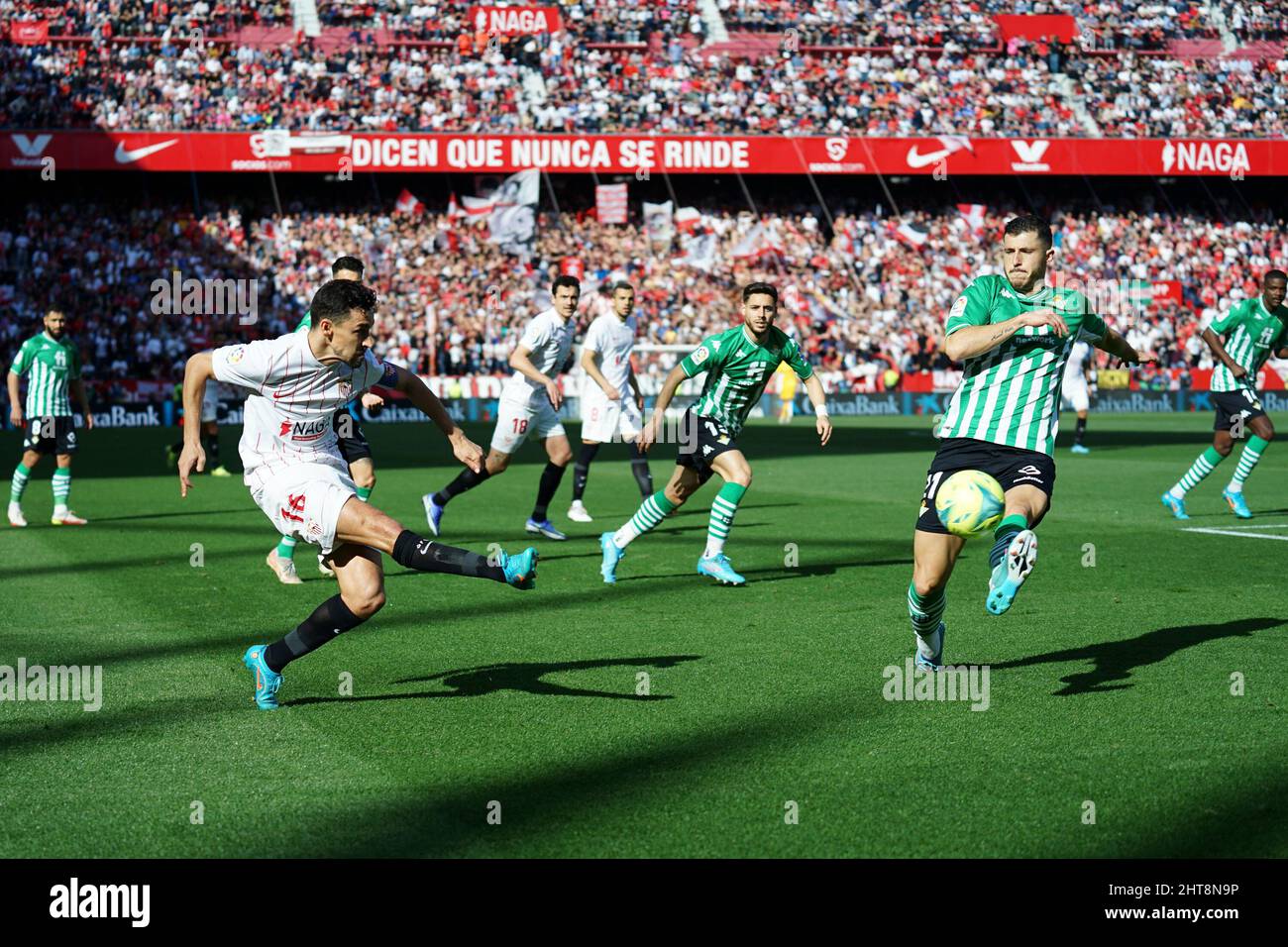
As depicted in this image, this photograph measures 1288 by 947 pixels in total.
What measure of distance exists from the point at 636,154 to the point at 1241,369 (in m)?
30.7

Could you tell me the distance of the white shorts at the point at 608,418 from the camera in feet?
47.8

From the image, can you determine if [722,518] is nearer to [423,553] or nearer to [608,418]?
[608,418]

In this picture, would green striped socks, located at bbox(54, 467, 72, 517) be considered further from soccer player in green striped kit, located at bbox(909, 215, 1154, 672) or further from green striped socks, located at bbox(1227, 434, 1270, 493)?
green striped socks, located at bbox(1227, 434, 1270, 493)

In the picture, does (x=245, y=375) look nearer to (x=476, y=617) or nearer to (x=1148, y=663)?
(x=476, y=617)

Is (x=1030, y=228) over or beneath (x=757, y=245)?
beneath

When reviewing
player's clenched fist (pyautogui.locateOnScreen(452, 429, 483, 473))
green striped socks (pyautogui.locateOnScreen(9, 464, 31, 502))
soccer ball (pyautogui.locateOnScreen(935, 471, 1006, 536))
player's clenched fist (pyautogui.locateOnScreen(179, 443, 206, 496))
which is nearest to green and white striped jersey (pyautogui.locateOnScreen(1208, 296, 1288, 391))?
soccer ball (pyautogui.locateOnScreen(935, 471, 1006, 536))

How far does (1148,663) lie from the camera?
24.0ft

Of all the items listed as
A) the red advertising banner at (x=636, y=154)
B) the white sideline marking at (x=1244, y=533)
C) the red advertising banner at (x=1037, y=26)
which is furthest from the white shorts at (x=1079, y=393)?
the red advertising banner at (x=1037, y=26)

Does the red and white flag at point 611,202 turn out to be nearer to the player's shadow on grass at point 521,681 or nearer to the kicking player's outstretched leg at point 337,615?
the player's shadow on grass at point 521,681

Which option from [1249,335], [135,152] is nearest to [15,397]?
[1249,335]

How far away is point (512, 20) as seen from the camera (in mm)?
46000

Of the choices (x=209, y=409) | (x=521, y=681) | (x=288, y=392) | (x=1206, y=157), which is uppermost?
(x=1206, y=157)

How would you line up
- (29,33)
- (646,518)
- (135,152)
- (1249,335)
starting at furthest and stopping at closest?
(29,33), (135,152), (1249,335), (646,518)
